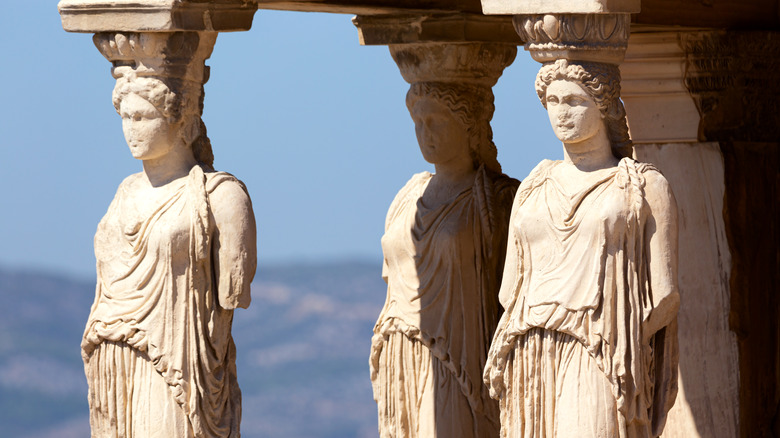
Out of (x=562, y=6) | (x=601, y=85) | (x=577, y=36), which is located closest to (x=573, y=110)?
(x=601, y=85)

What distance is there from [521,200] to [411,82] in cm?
239

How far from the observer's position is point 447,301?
36.4 ft

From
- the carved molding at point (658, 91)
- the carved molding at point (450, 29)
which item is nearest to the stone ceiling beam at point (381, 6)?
the carved molding at point (450, 29)

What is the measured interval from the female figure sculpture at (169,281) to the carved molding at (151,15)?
277 mm

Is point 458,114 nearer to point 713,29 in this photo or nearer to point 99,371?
point 713,29

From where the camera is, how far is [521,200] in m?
9.26

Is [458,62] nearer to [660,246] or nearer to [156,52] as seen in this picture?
[156,52]

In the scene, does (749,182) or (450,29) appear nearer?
(450,29)

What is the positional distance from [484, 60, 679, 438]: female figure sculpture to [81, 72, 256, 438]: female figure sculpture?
1.43 metres

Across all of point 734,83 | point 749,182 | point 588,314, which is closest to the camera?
point 588,314

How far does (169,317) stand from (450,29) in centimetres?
283

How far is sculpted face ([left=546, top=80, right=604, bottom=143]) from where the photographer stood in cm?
891

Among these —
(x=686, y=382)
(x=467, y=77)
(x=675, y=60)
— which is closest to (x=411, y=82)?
(x=467, y=77)

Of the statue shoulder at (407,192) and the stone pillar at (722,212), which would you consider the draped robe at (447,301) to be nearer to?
the statue shoulder at (407,192)
